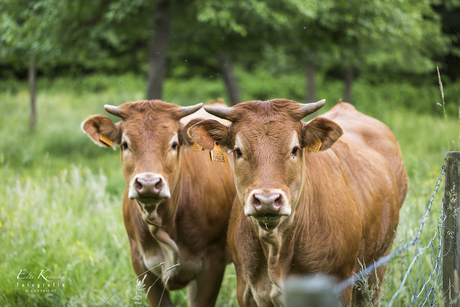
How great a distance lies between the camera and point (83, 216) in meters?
6.03

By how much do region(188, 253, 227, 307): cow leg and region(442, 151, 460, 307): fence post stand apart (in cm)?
181

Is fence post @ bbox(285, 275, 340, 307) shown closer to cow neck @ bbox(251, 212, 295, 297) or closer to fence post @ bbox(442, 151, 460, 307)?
cow neck @ bbox(251, 212, 295, 297)

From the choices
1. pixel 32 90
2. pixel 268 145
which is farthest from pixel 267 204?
pixel 32 90

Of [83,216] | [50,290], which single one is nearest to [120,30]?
[83,216]

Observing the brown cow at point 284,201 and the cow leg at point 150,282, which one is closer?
the brown cow at point 284,201

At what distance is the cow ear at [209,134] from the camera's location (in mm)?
2926

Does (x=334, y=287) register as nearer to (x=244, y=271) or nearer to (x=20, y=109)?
(x=244, y=271)

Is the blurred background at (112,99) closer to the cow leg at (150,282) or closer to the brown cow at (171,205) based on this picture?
the cow leg at (150,282)

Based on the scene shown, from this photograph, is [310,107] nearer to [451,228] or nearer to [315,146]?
[315,146]

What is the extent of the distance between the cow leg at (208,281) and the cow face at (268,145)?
3.93 feet

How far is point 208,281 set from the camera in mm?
3758

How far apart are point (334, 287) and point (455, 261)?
0.73m

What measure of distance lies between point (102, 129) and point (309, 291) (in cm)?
206

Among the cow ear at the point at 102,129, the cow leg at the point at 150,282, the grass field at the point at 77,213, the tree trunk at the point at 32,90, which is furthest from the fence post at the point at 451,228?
the tree trunk at the point at 32,90
